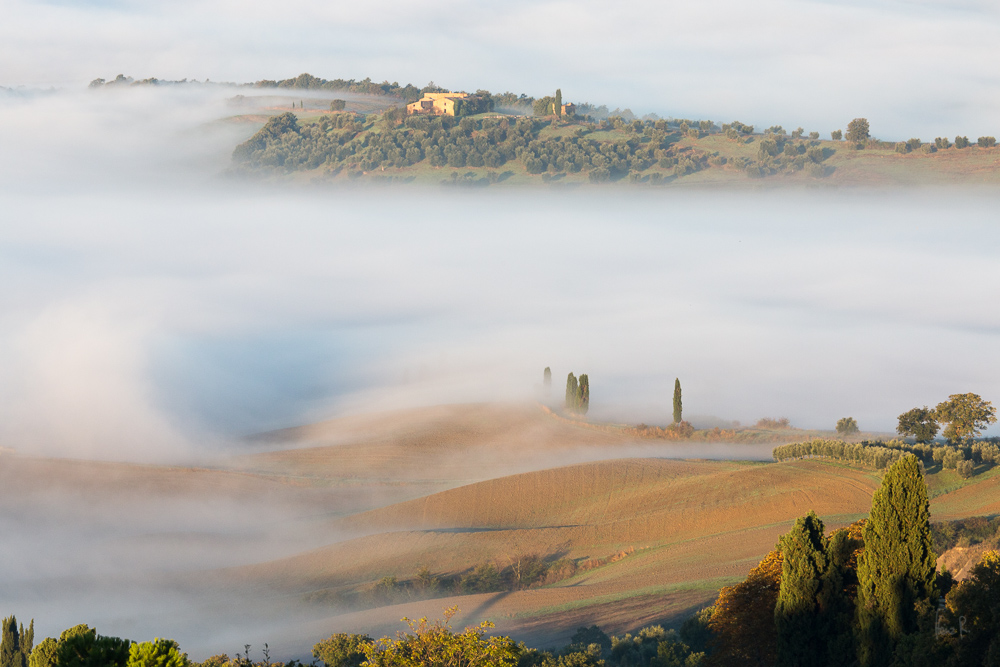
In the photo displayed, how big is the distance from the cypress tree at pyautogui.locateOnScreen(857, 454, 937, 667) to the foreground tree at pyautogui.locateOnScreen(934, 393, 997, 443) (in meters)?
38.3

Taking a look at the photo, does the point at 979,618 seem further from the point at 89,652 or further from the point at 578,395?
the point at 578,395

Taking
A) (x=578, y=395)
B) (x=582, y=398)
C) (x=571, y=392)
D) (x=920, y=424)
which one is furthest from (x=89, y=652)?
(x=571, y=392)

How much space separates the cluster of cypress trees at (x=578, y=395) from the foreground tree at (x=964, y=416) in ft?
78.4

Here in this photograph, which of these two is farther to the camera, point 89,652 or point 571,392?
point 571,392

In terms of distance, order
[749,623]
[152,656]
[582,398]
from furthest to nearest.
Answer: [582,398], [749,623], [152,656]

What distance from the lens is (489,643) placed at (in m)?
20.4

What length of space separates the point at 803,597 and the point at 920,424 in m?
37.6

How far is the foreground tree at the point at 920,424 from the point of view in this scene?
53344 mm

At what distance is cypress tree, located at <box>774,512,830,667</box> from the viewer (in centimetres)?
1981

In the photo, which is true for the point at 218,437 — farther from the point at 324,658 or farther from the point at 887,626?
the point at 887,626

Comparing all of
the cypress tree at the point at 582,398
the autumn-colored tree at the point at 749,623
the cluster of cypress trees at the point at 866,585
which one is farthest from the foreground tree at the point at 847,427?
the cluster of cypress trees at the point at 866,585

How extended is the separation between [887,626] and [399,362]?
112 m

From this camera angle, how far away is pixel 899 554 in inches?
730

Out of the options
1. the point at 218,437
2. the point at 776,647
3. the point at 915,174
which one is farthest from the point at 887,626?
the point at 915,174
